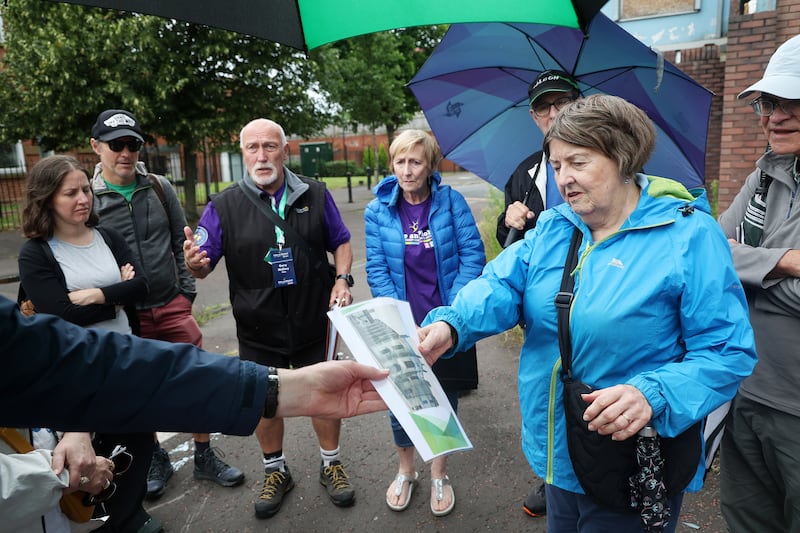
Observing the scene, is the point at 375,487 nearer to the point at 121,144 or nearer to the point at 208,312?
the point at 121,144

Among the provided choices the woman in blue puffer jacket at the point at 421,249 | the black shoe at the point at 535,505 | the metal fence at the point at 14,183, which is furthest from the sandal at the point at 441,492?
the metal fence at the point at 14,183

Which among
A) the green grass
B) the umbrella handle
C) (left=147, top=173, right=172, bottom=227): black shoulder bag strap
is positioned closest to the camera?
the umbrella handle

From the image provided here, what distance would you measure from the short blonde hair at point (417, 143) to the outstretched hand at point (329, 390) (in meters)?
1.87

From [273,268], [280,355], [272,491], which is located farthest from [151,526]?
[273,268]

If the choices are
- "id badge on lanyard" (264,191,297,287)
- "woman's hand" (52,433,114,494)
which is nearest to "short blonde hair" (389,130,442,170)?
"id badge on lanyard" (264,191,297,287)

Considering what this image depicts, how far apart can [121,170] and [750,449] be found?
12.5ft

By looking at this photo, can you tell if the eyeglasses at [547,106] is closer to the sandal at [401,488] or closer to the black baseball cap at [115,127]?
the sandal at [401,488]

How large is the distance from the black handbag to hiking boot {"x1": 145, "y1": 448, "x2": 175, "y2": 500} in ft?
9.04

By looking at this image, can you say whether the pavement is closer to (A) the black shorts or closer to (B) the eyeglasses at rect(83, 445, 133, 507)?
(B) the eyeglasses at rect(83, 445, 133, 507)

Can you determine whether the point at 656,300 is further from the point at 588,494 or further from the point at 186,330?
the point at 186,330

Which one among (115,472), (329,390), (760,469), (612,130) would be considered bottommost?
(115,472)

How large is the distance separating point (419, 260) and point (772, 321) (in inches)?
72.7

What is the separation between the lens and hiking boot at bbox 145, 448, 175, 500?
3477mm

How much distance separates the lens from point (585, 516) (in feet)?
6.34
